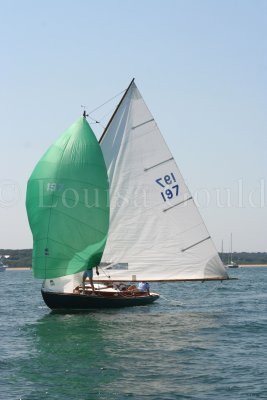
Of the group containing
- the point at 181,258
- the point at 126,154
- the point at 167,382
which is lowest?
the point at 167,382

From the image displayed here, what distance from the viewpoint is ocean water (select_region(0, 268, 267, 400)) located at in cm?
2116

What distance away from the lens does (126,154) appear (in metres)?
43.1

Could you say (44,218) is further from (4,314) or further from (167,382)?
(167,382)

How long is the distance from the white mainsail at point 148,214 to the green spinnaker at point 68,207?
216 cm

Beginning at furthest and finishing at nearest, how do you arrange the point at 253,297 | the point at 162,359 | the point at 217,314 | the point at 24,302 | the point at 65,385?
the point at 253,297 < the point at 24,302 < the point at 217,314 < the point at 162,359 < the point at 65,385

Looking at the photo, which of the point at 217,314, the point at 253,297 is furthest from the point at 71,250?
the point at 253,297

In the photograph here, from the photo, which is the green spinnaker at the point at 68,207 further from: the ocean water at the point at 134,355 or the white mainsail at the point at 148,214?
the ocean water at the point at 134,355

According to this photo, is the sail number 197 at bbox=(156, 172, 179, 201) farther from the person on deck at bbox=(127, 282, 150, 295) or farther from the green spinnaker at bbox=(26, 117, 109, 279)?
the person on deck at bbox=(127, 282, 150, 295)

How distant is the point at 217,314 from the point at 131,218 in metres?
8.09

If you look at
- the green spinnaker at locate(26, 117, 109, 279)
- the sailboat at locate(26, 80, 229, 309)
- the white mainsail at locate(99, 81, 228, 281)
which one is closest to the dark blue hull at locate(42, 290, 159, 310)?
the sailboat at locate(26, 80, 229, 309)

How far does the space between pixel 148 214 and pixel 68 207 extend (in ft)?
19.6

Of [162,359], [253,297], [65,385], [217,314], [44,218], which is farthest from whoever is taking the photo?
[253,297]

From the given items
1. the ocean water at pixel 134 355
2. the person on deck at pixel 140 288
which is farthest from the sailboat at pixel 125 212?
the ocean water at pixel 134 355

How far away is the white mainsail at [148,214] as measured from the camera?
139 ft
